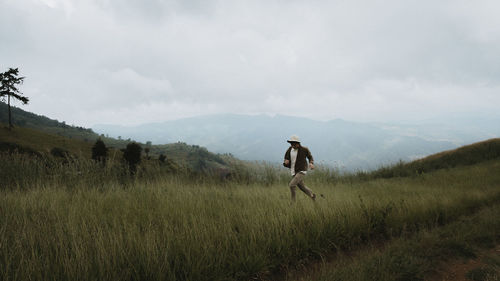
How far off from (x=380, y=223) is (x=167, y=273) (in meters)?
4.64

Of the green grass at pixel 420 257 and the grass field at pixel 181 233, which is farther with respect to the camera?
the green grass at pixel 420 257

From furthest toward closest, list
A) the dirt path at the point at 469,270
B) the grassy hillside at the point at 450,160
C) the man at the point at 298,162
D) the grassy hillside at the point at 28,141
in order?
1. the grassy hillside at the point at 28,141
2. the grassy hillside at the point at 450,160
3. the man at the point at 298,162
4. the dirt path at the point at 469,270

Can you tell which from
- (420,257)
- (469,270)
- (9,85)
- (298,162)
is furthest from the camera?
(9,85)

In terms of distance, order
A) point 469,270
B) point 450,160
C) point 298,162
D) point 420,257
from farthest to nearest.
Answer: point 450,160 < point 298,162 < point 420,257 < point 469,270

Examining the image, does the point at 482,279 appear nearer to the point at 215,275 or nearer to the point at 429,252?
the point at 429,252

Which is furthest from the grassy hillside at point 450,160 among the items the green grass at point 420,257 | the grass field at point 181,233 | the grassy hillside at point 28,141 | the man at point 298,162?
the grassy hillside at point 28,141

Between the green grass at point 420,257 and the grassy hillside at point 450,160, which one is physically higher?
the grassy hillside at point 450,160

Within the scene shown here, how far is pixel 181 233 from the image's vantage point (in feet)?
11.8

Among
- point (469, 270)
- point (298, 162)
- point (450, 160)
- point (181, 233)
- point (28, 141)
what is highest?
point (28, 141)

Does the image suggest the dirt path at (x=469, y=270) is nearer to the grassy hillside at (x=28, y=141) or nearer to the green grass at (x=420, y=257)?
the green grass at (x=420, y=257)

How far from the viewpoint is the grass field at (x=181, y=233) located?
9.48ft

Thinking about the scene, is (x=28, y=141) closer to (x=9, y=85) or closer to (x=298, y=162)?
(x=9, y=85)

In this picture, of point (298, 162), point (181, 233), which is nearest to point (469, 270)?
point (298, 162)

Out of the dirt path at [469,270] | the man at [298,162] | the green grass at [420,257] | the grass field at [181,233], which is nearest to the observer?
the grass field at [181,233]
